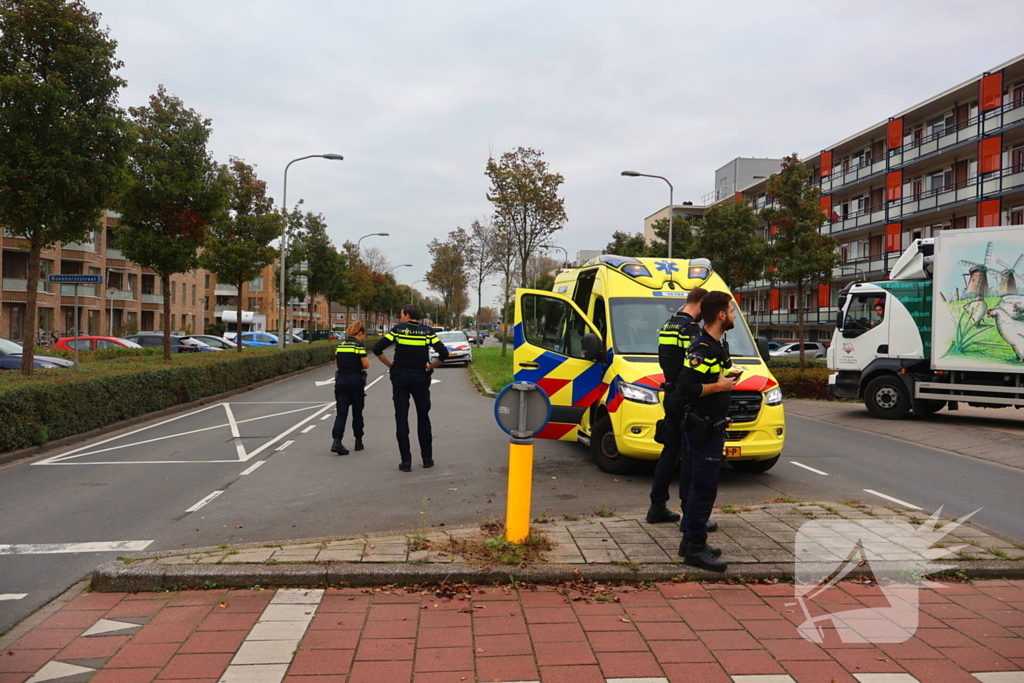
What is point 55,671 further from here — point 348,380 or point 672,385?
point 348,380

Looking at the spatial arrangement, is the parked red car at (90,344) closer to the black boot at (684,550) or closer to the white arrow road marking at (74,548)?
the white arrow road marking at (74,548)

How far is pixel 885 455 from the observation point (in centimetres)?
1085

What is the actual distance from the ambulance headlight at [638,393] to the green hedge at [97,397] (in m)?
7.92

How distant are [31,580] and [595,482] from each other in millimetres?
5234

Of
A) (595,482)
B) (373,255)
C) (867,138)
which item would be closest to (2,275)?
(373,255)

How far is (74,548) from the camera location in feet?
18.6

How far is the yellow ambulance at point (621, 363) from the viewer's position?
→ 7.87 metres

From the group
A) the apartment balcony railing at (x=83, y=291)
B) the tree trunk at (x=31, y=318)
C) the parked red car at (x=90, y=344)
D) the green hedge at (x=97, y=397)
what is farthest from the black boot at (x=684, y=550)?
the apartment balcony railing at (x=83, y=291)

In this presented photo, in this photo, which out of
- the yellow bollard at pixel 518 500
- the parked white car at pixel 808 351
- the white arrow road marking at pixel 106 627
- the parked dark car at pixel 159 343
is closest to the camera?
the white arrow road marking at pixel 106 627

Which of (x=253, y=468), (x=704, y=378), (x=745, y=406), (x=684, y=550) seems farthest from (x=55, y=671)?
(x=745, y=406)

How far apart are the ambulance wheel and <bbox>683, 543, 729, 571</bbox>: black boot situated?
3.45 metres

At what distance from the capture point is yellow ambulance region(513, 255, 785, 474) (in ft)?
25.8

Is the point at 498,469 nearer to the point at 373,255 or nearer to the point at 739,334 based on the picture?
the point at 739,334

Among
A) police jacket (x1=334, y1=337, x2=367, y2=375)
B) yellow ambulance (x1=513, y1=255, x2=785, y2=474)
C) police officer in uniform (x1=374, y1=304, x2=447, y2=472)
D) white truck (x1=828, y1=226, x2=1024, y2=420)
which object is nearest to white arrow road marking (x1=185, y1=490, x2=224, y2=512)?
police officer in uniform (x1=374, y1=304, x2=447, y2=472)
